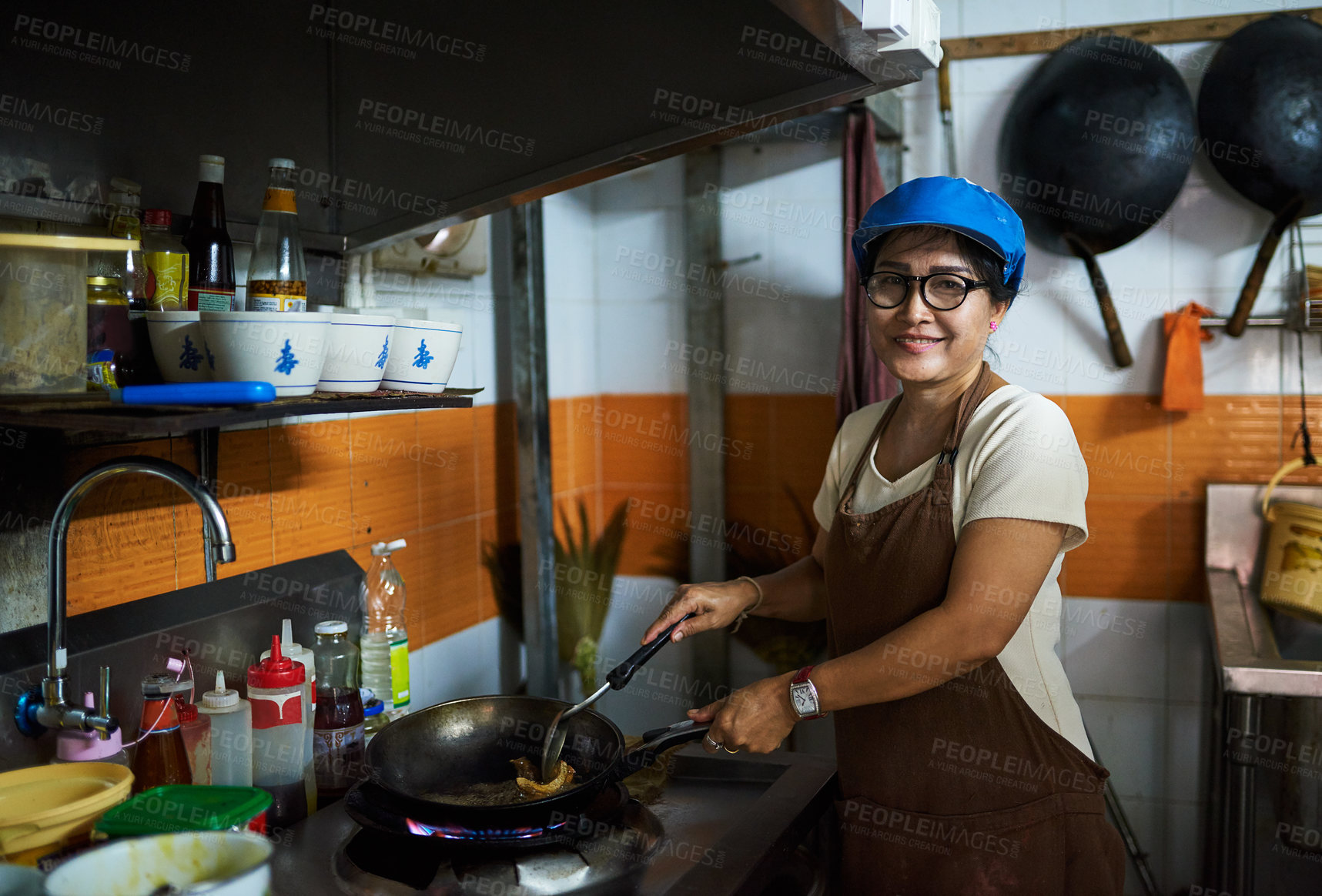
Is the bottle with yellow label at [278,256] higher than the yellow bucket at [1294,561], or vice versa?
the bottle with yellow label at [278,256]

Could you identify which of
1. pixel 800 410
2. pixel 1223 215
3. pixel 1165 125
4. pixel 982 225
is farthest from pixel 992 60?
pixel 982 225

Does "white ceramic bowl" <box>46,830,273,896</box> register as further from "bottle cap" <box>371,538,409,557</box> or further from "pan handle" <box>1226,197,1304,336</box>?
"pan handle" <box>1226,197,1304,336</box>

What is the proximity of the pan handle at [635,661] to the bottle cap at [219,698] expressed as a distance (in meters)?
0.48

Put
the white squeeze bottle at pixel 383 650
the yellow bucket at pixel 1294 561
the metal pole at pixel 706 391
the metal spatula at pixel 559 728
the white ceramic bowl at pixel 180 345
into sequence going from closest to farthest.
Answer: the white ceramic bowl at pixel 180 345 < the metal spatula at pixel 559 728 < the white squeeze bottle at pixel 383 650 < the yellow bucket at pixel 1294 561 < the metal pole at pixel 706 391

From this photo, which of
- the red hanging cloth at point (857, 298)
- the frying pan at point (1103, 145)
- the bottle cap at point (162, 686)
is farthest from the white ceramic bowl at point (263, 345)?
the frying pan at point (1103, 145)

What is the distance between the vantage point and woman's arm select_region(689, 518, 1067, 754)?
4.22ft

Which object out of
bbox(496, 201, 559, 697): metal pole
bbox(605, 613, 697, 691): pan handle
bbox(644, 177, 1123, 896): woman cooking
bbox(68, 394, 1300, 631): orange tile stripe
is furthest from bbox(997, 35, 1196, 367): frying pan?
bbox(605, 613, 697, 691): pan handle

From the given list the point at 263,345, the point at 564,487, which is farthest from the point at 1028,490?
the point at 564,487

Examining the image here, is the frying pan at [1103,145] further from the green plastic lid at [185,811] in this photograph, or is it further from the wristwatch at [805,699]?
the green plastic lid at [185,811]

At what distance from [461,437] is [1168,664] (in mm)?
1887

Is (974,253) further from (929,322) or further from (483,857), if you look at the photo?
(483,857)

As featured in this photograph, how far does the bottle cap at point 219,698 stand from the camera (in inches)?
50.8

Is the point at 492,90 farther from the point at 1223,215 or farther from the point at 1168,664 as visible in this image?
the point at 1168,664

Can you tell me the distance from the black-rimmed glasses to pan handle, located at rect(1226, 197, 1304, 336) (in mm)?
1367
